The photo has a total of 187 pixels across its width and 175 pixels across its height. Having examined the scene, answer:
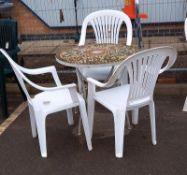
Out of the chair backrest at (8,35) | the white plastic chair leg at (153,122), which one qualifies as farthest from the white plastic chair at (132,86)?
the chair backrest at (8,35)

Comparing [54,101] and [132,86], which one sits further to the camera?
[54,101]

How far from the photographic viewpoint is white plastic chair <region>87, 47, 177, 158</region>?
279cm

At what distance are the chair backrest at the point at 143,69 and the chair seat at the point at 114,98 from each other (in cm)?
12

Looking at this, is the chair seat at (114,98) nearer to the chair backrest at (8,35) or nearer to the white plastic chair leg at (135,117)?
the white plastic chair leg at (135,117)

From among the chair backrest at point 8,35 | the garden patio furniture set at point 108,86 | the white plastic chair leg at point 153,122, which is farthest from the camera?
the chair backrest at point 8,35

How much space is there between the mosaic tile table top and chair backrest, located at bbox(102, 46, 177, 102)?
0.32 metres

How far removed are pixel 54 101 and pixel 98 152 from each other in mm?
665

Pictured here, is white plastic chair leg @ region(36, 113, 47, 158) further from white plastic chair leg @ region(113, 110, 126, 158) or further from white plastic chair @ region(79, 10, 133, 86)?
white plastic chair @ region(79, 10, 133, 86)

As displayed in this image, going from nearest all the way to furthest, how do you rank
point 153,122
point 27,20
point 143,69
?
point 143,69 < point 153,122 < point 27,20

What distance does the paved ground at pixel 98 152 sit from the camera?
303cm

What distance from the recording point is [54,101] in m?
3.26

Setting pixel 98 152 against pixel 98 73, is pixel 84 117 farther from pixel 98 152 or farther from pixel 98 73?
pixel 98 73

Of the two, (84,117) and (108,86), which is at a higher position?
(108,86)

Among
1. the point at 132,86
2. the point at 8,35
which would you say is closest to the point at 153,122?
the point at 132,86
